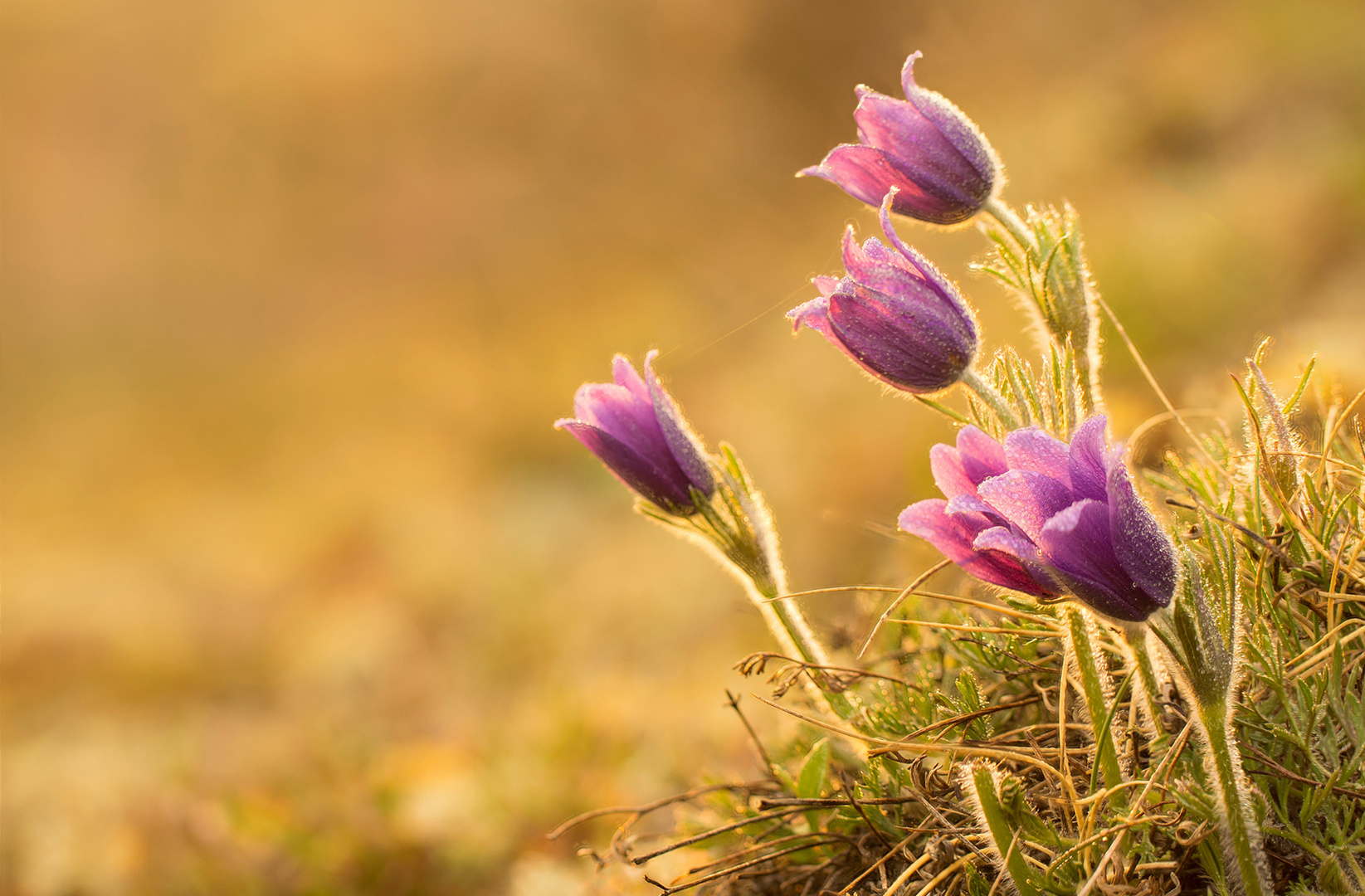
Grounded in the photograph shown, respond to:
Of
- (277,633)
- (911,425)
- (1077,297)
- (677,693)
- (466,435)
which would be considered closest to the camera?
(1077,297)

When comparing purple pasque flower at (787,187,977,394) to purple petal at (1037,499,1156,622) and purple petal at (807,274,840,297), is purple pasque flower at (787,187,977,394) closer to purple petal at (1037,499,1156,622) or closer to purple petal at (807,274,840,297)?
purple petal at (807,274,840,297)

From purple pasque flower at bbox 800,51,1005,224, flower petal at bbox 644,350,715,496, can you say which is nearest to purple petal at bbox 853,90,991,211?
purple pasque flower at bbox 800,51,1005,224

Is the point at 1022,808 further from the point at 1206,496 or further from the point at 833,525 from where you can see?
the point at 833,525

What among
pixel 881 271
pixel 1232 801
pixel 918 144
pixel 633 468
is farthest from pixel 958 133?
pixel 1232 801

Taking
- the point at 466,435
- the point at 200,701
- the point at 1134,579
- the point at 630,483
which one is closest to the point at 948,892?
the point at 1134,579

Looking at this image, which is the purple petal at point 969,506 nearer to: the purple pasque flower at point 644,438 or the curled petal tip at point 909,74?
the purple pasque flower at point 644,438

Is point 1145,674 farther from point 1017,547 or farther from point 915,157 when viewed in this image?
point 915,157
